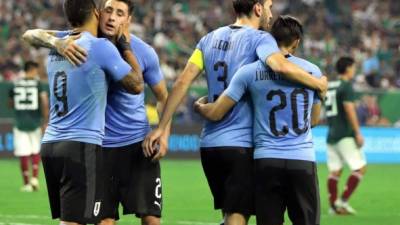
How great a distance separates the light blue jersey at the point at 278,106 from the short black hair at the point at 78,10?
123 centimetres

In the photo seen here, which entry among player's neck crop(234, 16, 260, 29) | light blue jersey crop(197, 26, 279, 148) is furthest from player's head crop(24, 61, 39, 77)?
player's neck crop(234, 16, 260, 29)

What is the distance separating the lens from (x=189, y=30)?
33469 mm

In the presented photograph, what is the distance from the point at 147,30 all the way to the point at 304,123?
2499 centimetres

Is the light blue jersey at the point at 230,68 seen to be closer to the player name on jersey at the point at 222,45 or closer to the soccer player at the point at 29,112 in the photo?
the player name on jersey at the point at 222,45

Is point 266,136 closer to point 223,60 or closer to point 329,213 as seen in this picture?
point 223,60

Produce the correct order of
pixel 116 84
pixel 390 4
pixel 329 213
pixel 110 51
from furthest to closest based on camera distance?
1. pixel 390 4
2. pixel 329 213
3. pixel 116 84
4. pixel 110 51

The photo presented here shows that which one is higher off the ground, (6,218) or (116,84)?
(116,84)

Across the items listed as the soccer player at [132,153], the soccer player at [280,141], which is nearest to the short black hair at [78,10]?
the soccer player at [132,153]

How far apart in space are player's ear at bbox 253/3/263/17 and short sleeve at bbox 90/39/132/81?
1.21 meters

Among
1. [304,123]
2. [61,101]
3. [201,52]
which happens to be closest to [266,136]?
[304,123]

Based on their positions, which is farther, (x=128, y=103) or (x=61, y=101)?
(x=128, y=103)

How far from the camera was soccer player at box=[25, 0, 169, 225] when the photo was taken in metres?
8.59

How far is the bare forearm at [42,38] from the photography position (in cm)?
808

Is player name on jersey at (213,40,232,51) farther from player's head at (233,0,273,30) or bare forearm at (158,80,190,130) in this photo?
bare forearm at (158,80,190,130)
